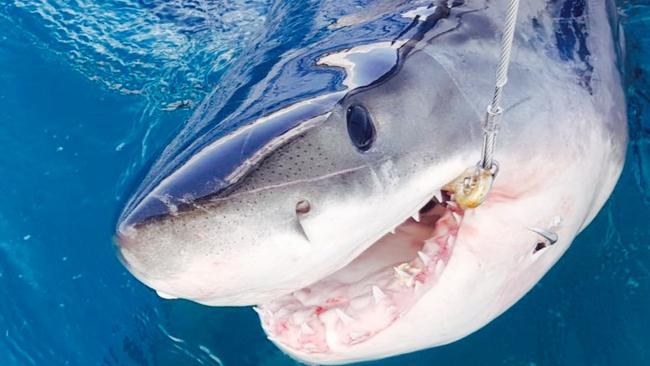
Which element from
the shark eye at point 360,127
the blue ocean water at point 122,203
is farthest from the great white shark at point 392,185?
the blue ocean water at point 122,203

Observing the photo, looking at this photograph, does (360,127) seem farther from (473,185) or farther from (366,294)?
(366,294)

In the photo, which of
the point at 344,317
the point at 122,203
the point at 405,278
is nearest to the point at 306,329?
the point at 344,317

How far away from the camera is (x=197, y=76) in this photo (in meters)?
2.96

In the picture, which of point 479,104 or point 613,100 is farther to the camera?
point 613,100

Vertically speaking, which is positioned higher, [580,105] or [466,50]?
[466,50]

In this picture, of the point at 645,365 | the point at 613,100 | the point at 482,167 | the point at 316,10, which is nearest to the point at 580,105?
the point at 613,100

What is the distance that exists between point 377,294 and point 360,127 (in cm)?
32

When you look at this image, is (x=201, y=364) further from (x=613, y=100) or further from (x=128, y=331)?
(x=613, y=100)

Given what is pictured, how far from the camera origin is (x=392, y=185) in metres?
1.06

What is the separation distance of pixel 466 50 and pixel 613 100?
0.40 metres

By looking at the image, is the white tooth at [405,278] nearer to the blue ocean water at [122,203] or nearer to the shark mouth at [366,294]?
the shark mouth at [366,294]

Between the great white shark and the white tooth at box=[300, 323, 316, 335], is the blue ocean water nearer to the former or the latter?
the great white shark

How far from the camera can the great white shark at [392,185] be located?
1003mm

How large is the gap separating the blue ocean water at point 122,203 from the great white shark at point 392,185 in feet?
0.63
